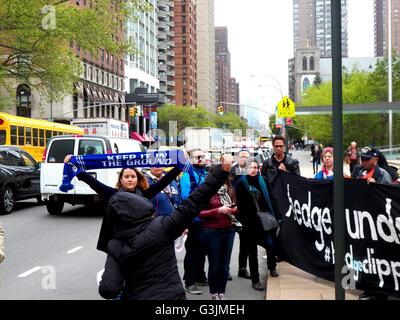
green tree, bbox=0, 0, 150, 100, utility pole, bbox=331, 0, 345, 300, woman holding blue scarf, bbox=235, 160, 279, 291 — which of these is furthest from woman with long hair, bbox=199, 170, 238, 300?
green tree, bbox=0, 0, 150, 100

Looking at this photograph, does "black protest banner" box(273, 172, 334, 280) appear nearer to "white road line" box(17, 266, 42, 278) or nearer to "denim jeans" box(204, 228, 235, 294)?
"denim jeans" box(204, 228, 235, 294)

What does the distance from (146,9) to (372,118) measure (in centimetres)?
3025

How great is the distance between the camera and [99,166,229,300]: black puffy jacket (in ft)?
9.98

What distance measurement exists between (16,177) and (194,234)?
990 cm

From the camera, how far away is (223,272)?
5883mm

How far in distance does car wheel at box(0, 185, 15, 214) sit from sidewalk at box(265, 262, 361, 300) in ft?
A: 29.8

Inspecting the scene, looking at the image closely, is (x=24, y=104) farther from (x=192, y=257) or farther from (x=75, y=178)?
(x=192, y=257)

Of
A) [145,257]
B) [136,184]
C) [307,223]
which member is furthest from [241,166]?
[145,257]

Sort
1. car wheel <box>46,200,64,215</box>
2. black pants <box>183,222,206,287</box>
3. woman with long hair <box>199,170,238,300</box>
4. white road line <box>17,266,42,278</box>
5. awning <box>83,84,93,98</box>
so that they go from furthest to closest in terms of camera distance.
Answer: awning <box>83,84,93,98</box> < car wheel <box>46,200,64,215</box> < white road line <box>17,266,42,278</box> < black pants <box>183,222,206,287</box> < woman with long hair <box>199,170,238,300</box>

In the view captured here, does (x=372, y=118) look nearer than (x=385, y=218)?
No

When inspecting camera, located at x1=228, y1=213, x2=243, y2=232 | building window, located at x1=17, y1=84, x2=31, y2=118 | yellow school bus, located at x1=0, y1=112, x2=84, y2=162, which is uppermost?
building window, located at x1=17, y1=84, x2=31, y2=118

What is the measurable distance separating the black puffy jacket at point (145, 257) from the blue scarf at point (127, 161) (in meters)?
1.35

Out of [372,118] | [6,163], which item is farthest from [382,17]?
[6,163]
